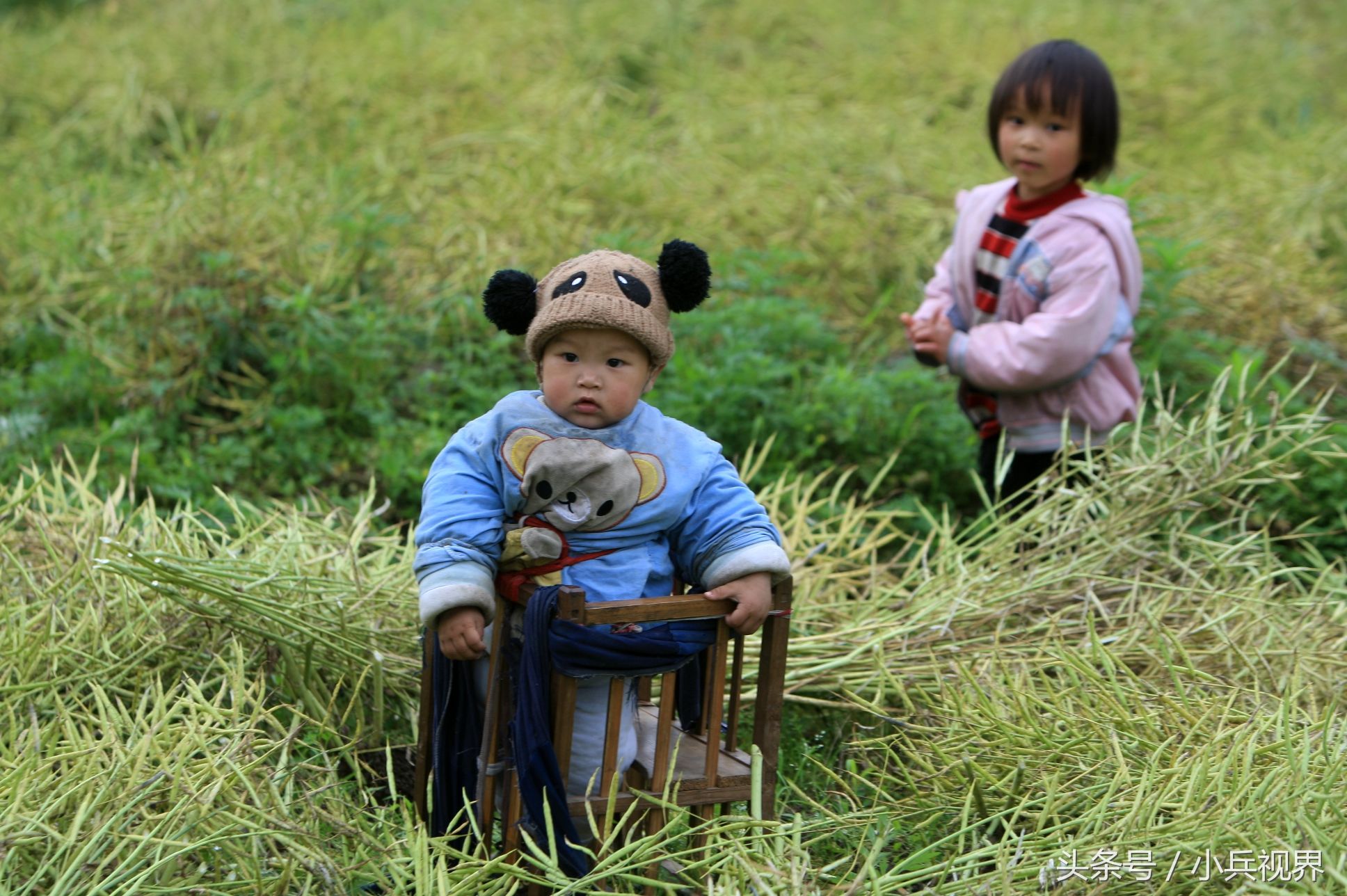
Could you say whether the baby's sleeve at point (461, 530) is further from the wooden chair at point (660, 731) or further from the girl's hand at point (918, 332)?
the girl's hand at point (918, 332)

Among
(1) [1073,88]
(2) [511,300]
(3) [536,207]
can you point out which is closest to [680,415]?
(1) [1073,88]

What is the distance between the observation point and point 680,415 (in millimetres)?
4008

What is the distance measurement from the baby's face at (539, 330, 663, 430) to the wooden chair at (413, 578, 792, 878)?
32 cm

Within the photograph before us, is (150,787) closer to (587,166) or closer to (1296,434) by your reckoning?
(1296,434)

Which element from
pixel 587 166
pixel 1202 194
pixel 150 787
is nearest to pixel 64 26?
pixel 587 166

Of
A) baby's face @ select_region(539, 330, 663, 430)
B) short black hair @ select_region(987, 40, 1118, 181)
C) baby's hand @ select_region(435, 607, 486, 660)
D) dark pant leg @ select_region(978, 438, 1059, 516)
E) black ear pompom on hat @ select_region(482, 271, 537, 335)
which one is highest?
short black hair @ select_region(987, 40, 1118, 181)

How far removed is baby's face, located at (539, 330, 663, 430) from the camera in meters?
2.23

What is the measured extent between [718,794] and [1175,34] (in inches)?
277

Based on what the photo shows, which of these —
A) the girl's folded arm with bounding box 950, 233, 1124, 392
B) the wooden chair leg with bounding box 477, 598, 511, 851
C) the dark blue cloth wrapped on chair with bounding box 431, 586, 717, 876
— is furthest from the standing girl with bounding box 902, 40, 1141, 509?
the wooden chair leg with bounding box 477, 598, 511, 851

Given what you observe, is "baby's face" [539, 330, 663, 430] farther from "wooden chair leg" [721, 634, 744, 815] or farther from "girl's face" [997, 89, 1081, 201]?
"girl's face" [997, 89, 1081, 201]

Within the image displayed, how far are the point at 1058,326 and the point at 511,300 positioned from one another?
161 cm

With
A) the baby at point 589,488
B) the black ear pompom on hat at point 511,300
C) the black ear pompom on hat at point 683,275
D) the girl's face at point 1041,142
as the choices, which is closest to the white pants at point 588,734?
the baby at point 589,488

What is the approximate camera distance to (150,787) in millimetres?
2215

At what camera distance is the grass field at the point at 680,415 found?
2.27 m
